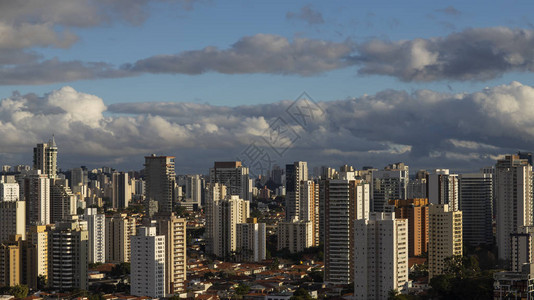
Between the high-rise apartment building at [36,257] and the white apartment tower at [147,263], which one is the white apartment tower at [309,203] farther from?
the white apartment tower at [147,263]

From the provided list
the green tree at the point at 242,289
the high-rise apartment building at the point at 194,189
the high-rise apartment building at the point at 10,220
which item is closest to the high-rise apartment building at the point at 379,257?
the green tree at the point at 242,289

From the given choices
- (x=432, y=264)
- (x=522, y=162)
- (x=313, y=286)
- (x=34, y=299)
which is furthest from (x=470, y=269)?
(x=34, y=299)

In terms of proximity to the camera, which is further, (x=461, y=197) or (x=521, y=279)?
(x=461, y=197)

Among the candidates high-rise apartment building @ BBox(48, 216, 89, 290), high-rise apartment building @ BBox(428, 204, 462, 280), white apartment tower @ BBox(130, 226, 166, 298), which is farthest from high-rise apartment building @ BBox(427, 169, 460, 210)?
high-rise apartment building @ BBox(48, 216, 89, 290)

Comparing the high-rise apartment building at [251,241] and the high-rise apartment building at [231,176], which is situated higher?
the high-rise apartment building at [231,176]

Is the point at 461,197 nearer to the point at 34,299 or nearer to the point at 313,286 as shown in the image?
the point at 313,286

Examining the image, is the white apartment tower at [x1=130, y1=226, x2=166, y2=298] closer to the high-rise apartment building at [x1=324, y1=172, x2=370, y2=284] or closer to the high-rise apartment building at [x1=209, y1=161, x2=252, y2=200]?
the high-rise apartment building at [x1=324, y1=172, x2=370, y2=284]

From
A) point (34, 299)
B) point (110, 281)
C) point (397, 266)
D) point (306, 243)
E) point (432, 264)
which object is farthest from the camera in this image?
point (306, 243)
